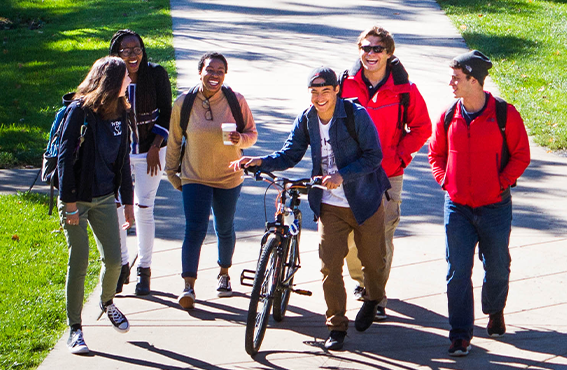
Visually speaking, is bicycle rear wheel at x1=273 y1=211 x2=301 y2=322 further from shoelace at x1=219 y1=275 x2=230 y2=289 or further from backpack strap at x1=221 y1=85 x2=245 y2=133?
backpack strap at x1=221 y1=85 x2=245 y2=133

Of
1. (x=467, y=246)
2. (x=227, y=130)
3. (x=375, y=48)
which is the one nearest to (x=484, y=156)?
(x=467, y=246)

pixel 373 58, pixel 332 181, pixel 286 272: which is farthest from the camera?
pixel 373 58

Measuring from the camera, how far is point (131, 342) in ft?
17.9

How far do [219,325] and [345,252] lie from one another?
1.14 metres

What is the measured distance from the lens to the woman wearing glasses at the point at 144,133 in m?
6.09

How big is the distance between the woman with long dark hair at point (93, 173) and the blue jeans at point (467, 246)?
227 centimetres

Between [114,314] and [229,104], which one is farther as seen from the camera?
[229,104]

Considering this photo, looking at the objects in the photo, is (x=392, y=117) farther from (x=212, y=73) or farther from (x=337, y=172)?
(x=212, y=73)

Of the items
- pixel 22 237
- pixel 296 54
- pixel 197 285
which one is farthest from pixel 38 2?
pixel 197 285

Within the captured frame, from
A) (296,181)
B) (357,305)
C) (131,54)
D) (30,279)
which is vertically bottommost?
(30,279)

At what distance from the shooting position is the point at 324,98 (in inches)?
201

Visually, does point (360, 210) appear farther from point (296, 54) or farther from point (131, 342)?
point (296, 54)

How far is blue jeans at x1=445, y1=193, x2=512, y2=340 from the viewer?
516cm

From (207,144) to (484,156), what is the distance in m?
2.13
